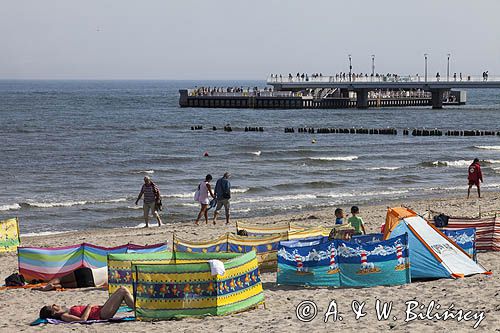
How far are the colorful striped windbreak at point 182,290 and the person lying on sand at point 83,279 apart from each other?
10.2ft

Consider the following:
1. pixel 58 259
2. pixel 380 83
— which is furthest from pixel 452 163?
pixel 380 83

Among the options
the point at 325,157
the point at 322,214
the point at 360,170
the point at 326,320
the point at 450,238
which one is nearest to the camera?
the point at 326,320

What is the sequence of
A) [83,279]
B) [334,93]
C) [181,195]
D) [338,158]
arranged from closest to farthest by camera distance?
[83,279], [181,195], [338,158], [334,93]

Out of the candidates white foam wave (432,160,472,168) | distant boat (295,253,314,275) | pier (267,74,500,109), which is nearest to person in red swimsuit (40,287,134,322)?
distant boat (295,253,314,275)

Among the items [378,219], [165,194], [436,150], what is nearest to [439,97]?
[436,150]

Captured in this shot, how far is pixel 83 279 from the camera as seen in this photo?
15.3m

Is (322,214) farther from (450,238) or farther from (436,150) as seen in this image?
(436,150)

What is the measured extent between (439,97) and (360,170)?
62.3 meters

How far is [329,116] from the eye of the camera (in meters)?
88.1

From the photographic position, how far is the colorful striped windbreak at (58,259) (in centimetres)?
1576

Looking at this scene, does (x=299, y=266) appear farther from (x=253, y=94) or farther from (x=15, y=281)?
(x=253, y=94)

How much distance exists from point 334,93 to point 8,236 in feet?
281

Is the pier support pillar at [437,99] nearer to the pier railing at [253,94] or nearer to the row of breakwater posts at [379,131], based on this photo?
the pier railing at [253,94]

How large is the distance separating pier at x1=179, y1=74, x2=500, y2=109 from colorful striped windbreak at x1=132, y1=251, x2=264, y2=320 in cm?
8269
